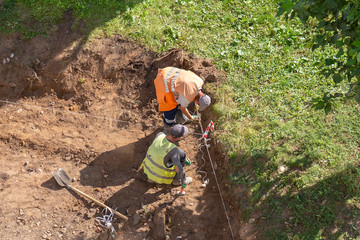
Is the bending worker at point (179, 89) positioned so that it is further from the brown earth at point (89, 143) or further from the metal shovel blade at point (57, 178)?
the metal shovel blade at point (57, 178)

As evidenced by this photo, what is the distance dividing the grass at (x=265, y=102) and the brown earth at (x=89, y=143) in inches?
14.9

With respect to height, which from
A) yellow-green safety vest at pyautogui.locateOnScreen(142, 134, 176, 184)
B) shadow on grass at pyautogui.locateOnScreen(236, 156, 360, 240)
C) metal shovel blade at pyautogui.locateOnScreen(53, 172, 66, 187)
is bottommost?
metal shovel blade at pyautogui.locateOnScreen(53, 172, 66, 187)

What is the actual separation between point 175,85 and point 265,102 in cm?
196

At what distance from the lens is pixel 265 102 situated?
665 centimetres

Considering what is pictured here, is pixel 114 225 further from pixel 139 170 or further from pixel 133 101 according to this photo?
pixel 133 101

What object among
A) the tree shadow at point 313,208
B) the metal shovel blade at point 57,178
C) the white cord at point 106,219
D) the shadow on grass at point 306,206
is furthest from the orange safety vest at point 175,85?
the metal shovel blade at point 57,178

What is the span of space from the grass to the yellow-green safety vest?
1.10 m

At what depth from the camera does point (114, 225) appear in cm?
571

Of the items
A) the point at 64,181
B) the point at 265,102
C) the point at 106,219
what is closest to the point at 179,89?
the point at 265,102

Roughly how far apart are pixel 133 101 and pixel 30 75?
235cm

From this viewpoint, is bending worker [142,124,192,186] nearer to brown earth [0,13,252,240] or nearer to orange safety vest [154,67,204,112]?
brown earth [0,13,252,240]

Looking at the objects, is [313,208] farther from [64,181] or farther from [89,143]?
[89,143]

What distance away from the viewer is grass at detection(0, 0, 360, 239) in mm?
5258

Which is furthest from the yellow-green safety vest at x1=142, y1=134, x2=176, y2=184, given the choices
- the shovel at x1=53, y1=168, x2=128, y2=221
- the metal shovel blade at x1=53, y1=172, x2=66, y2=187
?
the metal shovel blade at x1=53, y1=172, x2=66, y2=187
